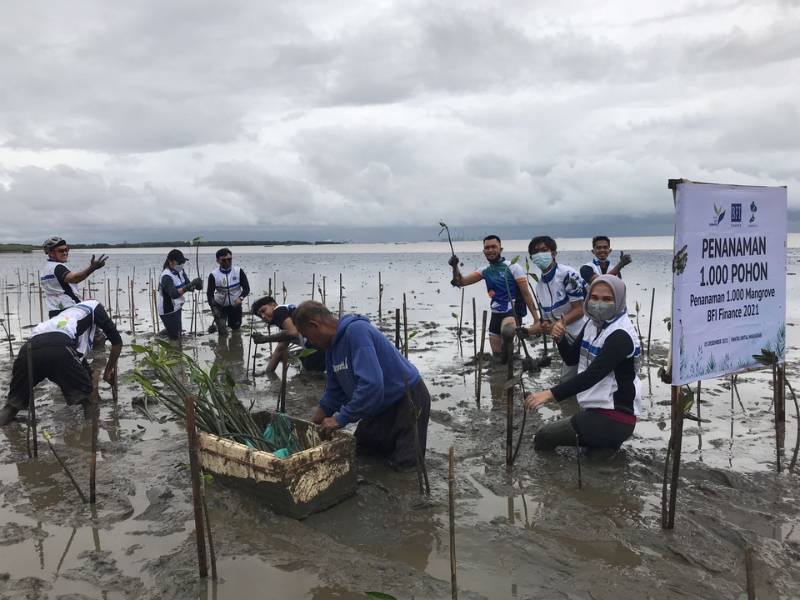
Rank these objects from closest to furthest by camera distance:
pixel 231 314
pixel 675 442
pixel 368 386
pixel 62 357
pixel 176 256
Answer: pixel 675 442, pixel 368 386, pixel 62 357, pixel 176 256, pixel 231 314

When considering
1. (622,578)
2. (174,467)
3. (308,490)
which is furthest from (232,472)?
(622,578)

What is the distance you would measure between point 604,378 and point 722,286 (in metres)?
1.12

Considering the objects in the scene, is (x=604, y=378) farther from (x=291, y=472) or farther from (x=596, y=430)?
(x=291, y=472)

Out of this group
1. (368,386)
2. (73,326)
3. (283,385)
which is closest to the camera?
(368,386)

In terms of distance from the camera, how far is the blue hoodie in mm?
4168

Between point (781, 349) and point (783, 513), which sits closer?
point (783, 513)

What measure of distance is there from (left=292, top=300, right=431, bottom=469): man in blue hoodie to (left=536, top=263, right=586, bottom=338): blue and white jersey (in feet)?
10.3

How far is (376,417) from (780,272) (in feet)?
11.1

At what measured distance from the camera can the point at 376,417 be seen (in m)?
4.80

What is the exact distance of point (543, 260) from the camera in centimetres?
706

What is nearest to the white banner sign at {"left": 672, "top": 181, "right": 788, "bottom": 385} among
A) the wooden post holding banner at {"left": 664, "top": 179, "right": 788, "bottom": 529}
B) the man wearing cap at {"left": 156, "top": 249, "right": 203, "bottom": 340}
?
the wooden post holding banner at {"left": 664, "top": 179, "right": 788, "bottom": 529}

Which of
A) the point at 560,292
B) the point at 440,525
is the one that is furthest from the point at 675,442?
the point at 560,292

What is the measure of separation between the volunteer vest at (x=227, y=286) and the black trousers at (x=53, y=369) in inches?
207

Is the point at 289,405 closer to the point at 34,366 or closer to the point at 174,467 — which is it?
the point at 174,467
